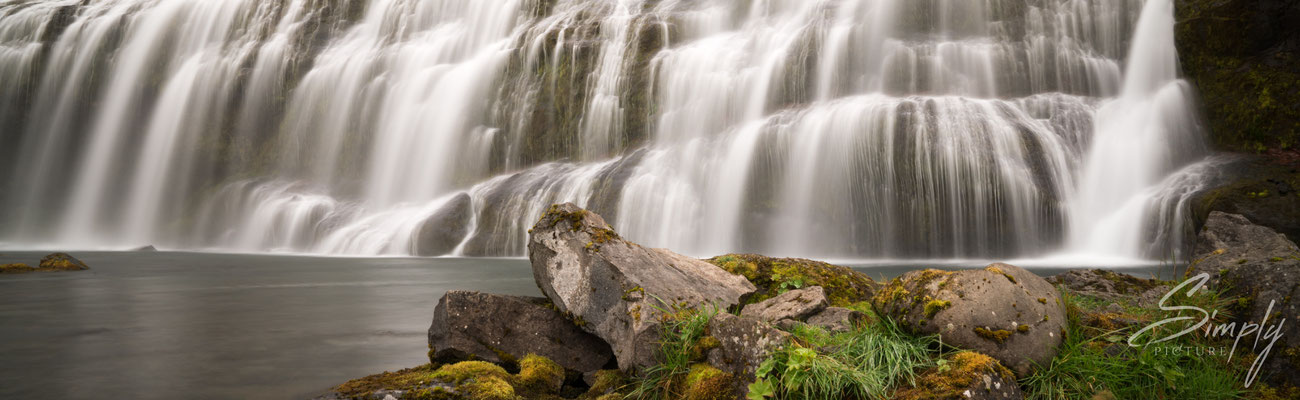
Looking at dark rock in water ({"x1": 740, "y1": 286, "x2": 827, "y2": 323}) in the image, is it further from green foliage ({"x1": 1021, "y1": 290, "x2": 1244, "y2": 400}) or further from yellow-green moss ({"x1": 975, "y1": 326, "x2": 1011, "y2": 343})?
green foliage ({"x1": 1021, "y1": 290, "x2": 1244, "y2": 400})

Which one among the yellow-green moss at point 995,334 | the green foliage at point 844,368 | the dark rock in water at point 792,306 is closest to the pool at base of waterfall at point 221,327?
the dark rock in water at point 792,306

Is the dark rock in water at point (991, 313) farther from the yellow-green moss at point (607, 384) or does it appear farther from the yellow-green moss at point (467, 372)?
the yellow-green moss at point (467, 372)

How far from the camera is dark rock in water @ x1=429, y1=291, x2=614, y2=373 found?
4.63 metres

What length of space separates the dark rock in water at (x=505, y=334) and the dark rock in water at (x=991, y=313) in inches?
79.3

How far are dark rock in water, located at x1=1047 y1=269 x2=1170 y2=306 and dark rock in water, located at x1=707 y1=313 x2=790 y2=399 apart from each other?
147 inches

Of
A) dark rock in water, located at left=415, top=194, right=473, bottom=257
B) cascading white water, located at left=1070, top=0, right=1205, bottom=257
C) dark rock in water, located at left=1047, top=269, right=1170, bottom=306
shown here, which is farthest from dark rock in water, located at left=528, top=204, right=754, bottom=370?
dark rock in water, located at left=415, top=194, right=473, bottom=257

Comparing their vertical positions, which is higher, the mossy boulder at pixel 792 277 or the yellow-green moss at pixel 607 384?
the mossy boulder at pixel 792 277

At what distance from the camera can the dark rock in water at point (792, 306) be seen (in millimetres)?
4621

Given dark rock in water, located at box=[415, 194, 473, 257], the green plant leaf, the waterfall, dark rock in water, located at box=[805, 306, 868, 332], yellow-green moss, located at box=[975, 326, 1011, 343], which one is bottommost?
dark rock in water, located at box=[415, 194, 473, 257]

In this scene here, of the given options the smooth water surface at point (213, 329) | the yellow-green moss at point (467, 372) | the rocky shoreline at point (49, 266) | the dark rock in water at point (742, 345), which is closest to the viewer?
the dark rock in water at point (742, 345)

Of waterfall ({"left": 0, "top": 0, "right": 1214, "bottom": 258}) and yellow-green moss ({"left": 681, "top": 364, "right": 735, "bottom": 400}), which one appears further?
waterfall ({"left": 0, "top": 0, "right": 1214, "bottom": 258})

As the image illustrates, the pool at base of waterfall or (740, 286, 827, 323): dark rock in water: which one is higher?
(740, 286, 827, 323): dark rock in water

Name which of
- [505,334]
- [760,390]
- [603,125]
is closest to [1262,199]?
[760,390]

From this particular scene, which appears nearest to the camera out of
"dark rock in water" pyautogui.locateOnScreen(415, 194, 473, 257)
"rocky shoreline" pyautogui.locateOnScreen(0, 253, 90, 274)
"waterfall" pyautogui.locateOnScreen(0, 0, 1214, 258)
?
"rocky shoreline" pyautogui.locateOnScreen(0, 253, 90, 274)
